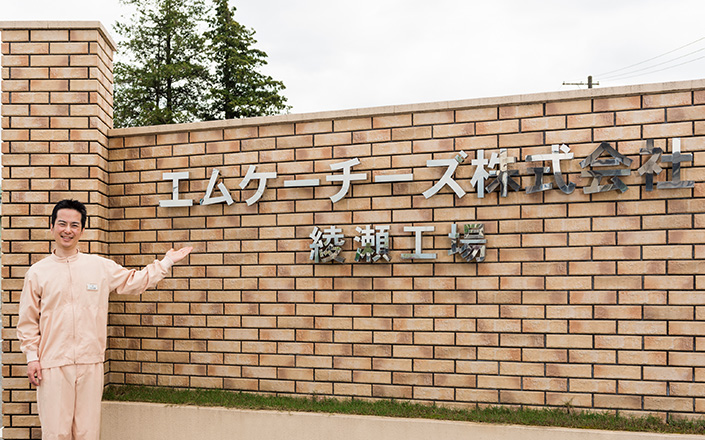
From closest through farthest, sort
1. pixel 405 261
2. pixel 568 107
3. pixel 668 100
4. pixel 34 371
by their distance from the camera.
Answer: pixel 34 371, pixel 668 100, pixel 568 107, pixel 405 261

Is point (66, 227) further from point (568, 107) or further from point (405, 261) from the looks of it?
point (568, 107)

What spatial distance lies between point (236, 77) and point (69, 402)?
18141 millimetres

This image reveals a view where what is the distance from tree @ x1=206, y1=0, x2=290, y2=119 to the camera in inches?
778

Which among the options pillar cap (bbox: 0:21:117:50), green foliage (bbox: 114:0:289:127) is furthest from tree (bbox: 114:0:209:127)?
pillar cap (bbox: 0:21:117:50)

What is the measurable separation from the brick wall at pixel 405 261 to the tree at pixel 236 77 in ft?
51.8

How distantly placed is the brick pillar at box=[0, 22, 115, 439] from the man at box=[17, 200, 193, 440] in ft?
2.92

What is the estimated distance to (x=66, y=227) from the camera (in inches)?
127

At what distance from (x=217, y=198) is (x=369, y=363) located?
5.39 ft

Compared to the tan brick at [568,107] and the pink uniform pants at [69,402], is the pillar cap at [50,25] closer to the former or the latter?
the pink uniform pants at [69,402]

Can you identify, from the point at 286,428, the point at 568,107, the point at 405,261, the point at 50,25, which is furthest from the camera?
the point at 50,25

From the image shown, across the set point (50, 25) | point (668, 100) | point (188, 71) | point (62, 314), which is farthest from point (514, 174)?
point (188, 71)

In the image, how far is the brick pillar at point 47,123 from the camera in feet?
13.4

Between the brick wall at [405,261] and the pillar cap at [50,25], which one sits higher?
the pillar cap at [50,25]

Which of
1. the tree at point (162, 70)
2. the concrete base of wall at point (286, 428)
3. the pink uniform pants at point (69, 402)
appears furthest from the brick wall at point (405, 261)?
the tree at point (162, 70)
